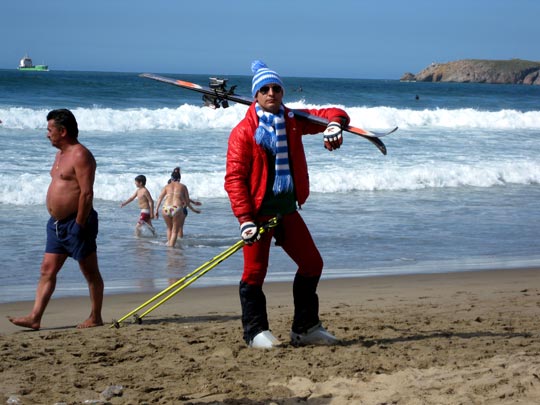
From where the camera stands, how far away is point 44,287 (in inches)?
261

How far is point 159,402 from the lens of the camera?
4605mm

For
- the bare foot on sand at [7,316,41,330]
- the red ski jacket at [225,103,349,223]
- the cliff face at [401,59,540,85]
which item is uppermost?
the cliff face at [401,59,540,85]

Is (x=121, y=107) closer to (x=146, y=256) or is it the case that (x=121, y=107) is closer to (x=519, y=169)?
(x=519, y=169)

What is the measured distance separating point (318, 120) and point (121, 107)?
30.4m

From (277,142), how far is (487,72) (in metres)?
134

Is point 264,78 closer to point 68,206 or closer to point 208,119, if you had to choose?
point 68,206

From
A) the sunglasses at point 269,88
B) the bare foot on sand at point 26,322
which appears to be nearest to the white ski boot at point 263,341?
the sunglasses at point 269,88

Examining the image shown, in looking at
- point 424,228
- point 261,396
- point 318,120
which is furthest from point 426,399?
point 424,228

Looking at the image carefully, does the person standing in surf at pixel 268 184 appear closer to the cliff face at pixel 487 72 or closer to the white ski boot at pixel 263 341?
the white ski boot at pixel 263 341

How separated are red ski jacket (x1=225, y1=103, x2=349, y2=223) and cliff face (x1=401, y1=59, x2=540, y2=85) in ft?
433

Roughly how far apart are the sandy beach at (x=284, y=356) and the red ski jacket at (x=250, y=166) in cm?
95

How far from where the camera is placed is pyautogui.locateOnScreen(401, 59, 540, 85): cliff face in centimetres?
13200

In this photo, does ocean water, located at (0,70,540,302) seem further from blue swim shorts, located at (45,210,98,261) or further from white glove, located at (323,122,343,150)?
white glove, located at (323,122,343,150)

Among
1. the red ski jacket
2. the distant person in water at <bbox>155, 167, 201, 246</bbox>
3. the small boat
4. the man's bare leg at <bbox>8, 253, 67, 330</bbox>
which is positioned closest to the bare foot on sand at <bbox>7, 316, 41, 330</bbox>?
the man's bare leg at <bbox>8, 253, 67, 330</bbox>
